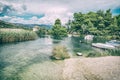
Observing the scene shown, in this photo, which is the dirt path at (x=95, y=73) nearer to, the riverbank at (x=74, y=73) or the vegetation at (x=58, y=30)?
the riverbank at (x=74, y=73)

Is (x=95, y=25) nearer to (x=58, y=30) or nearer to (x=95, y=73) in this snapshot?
(x=58, y=30)

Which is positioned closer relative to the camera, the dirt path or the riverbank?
the dirt path

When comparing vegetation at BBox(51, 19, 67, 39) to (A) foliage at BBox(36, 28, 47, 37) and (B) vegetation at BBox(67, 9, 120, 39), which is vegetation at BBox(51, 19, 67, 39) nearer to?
(A) foliage at BBox(36, 28, 47, 37)

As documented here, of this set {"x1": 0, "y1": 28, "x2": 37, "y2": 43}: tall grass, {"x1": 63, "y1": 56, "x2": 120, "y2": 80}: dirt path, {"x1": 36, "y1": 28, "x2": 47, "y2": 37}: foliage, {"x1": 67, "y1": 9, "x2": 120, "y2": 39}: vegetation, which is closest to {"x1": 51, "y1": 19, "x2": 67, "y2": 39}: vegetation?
{"x1": 36, "y1": 28, "x2": 47, "y2": 37}: foliage

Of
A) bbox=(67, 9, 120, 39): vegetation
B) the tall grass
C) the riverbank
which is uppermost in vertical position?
bbox=(67, 9, 120, 39): vegetation

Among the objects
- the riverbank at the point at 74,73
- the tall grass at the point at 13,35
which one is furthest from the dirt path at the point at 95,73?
the tall grass at the point at 13,35

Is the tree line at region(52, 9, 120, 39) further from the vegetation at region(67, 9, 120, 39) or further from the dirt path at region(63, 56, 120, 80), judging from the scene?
the dirt path at region(63, 56, 120, 80)

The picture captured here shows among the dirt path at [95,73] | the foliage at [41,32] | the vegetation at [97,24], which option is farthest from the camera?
the foliage at [41,32]

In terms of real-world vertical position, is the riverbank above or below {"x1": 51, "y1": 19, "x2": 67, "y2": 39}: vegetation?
below

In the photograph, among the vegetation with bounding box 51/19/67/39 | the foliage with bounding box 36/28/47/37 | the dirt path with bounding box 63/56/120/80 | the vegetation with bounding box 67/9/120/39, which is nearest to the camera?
the dirt path with bounding box 63/56/120/80

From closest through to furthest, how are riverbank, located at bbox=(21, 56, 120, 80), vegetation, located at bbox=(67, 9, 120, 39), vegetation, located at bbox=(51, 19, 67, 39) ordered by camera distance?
riverbank, located at bbox=(21, 56, 120, 80) → vegetation, located at bbox=(51, 19, 67, 39) → vegetation, located at bbox=(67, 9, 120, 39)
